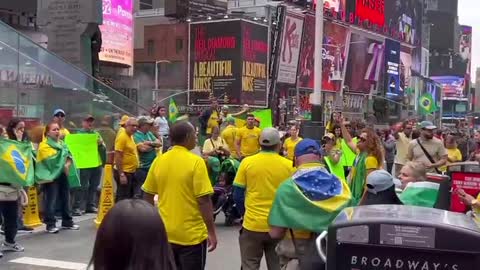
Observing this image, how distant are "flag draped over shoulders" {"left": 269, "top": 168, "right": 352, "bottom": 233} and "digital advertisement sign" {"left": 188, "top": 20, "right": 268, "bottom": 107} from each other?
110 feet

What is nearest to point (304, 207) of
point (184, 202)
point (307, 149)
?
point (307, 149)

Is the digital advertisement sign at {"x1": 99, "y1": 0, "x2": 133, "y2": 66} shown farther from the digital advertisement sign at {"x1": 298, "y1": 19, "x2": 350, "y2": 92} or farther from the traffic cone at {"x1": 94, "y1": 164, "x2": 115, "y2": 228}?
the traffic cone at {"x1": 94, "y1": 164, "x2": 115, "y2": 228}

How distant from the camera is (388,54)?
64.6 m

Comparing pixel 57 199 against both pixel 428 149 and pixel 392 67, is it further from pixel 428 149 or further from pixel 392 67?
pixel 392 67

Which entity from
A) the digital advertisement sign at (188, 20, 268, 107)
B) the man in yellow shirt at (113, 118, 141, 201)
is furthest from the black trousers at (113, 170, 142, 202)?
the digital advertisement sign at (188, 20, 268, 107)

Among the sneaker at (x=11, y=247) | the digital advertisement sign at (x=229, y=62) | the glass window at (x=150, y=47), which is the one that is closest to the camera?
the sneaker at (x=11, y=247)

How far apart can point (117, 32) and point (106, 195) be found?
30.7 m

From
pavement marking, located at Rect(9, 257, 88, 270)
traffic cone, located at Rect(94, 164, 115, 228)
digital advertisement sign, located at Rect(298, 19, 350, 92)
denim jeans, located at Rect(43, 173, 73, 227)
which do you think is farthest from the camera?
digital advertisement sign, located at Rect(298, 19, 350, 92)

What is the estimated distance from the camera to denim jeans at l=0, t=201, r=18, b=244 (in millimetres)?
8320

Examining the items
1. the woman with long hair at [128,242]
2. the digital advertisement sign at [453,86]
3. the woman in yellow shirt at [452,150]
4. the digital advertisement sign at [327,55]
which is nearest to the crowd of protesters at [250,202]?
the woman with long hair at [128,242]

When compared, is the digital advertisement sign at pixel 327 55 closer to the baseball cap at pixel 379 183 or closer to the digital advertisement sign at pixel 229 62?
the digital advertisement sign at pixel 229 62

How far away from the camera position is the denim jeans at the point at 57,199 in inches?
387

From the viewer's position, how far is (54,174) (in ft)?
32.2

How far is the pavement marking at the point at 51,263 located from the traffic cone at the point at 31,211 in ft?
6.23
